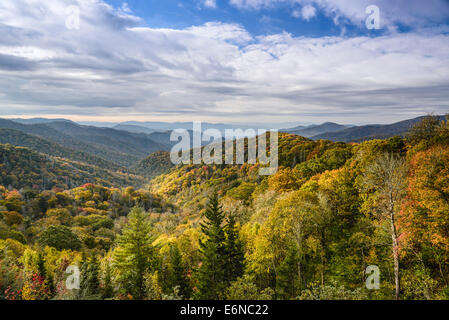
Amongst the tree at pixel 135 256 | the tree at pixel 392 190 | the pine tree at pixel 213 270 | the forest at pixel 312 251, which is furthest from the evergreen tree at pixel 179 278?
the tree at pixel 392 190

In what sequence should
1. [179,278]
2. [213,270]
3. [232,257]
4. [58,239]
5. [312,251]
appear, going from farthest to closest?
[58,239] → [232,257] → [312,251] → [179,278] → [213,270]

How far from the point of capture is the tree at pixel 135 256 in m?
27.4

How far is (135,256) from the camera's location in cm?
2797

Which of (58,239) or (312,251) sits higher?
(312,251)

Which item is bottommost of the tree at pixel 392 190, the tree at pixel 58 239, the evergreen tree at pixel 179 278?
the tree at pixel 58 239

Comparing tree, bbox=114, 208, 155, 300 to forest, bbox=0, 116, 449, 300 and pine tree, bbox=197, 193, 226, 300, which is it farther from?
pine tree, bbox=197, 193, 226, 300

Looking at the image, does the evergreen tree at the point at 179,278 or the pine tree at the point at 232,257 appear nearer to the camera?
Result: the evergreen tree at the point at 179,278

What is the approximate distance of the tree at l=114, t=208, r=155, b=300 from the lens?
2739cm

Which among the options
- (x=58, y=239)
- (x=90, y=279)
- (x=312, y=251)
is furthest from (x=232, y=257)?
(x=58, y=239)

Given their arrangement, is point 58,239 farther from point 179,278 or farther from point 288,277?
point 288,277

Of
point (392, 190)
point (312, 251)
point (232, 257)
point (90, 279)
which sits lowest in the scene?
point (90, 279)

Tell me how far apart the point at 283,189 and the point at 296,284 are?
21.4m

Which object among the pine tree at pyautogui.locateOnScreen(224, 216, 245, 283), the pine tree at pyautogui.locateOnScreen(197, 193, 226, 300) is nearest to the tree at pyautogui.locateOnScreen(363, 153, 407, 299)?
the pine tree at pyautogui.locateOnScreen(224, 216, 245, 283)

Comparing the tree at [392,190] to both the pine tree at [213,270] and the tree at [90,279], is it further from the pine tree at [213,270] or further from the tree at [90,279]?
the tree at [90,279]
